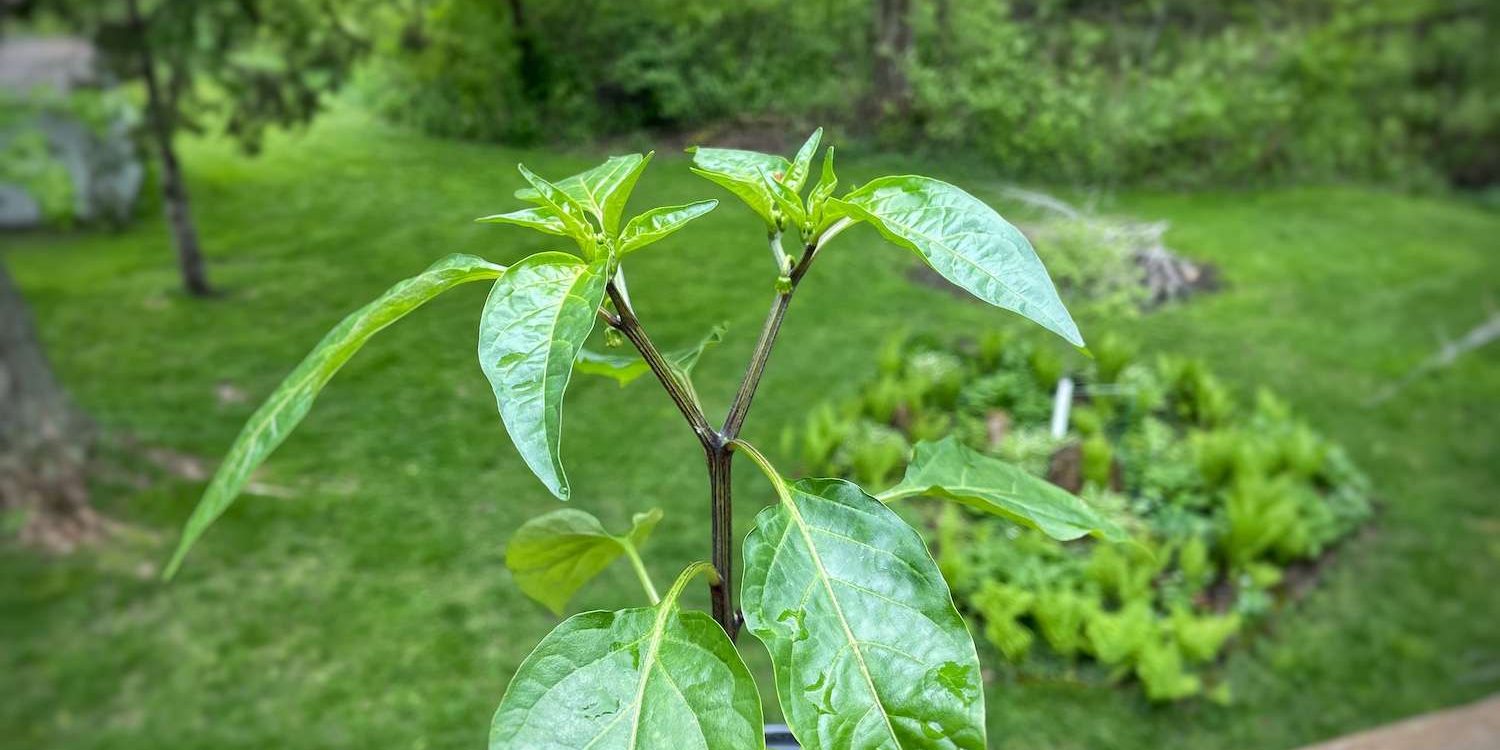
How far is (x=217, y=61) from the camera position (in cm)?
178

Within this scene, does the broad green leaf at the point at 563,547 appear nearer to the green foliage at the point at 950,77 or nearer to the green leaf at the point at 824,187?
the green leaf at the point at 824,187

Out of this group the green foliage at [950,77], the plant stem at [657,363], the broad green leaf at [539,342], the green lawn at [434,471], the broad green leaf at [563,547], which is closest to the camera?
the broad green leaf at [539,342]

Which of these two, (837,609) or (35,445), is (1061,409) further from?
(35,445)

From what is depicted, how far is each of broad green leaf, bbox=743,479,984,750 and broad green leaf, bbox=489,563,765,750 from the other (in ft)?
0.07

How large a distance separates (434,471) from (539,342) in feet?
4.52

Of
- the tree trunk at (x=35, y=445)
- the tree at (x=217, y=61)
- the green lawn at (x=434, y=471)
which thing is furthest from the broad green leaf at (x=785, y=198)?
the tree trunk at (x=35, y=445)

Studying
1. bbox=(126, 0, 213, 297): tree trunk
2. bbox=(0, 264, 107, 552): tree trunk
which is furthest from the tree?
bbox=(0, 264, 107, 552): tree trunk

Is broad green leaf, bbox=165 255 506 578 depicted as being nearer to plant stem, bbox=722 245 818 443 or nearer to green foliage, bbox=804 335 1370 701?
plant stem, bbox=722 245 818 443

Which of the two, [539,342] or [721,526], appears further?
[721,526]

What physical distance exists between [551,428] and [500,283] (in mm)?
81

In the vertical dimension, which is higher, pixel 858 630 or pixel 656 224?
pixel 656 224

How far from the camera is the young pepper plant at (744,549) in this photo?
34 cm

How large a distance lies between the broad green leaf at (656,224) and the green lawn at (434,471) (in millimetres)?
873

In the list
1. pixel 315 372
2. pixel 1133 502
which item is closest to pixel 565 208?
pixel 315 372
